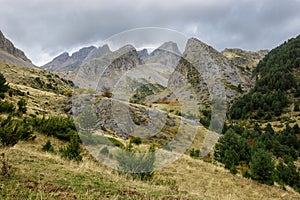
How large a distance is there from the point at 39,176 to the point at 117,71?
742 cm

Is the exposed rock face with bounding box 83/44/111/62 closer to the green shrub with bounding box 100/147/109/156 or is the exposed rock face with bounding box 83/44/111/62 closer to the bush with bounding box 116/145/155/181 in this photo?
the bush with bounding box 116/145/155/181

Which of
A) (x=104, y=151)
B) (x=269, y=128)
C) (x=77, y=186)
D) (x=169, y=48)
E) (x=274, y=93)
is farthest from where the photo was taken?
(x=274, y=93)

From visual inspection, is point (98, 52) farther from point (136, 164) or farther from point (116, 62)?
point (136, 164)

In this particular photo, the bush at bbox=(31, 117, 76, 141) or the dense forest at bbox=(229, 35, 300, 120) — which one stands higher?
the dense forest at bbox=(229, 35, 300, 120)

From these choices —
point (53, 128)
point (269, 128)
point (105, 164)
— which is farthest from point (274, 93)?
point (105, 164)

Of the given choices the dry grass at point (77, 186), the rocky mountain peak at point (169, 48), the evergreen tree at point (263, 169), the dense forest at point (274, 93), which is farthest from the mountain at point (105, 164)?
the dense forest at point (274, 93)

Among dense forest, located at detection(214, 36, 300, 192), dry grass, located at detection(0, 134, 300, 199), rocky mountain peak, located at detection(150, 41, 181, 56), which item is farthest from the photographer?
dense forest, located at detection(214, 36, 300, 192)

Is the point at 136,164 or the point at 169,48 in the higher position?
the point at 169,48

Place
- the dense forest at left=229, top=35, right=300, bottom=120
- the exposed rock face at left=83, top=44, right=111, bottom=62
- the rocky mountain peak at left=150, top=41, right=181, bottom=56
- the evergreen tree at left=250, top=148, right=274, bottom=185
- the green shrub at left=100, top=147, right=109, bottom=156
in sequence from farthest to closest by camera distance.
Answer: the dense forest at left=229, top=35, right=300, bottom=120
the evergreen tree at left=250, top=148, right=274, bottom=185
the green shrub at left=100, top=147, right=109, bottom=156
the exposed rock face at left=83, top=44, right=111, bottom=62
the rocky mountain peak at left=150, top=41, right=181, bottom=56

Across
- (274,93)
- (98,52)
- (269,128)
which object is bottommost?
(98,52)

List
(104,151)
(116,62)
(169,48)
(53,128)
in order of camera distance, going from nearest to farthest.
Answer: (169,48) < (116,62) < (104,151) < (53,128)

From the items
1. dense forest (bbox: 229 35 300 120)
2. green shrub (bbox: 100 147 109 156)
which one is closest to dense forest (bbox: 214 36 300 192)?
dense forest (bbox: 229 35 300 120)

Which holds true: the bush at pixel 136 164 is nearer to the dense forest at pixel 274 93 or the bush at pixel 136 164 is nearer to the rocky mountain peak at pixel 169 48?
the rocky mountain peak at pixel 169 48

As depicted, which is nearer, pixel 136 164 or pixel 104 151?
pixel 136 164
